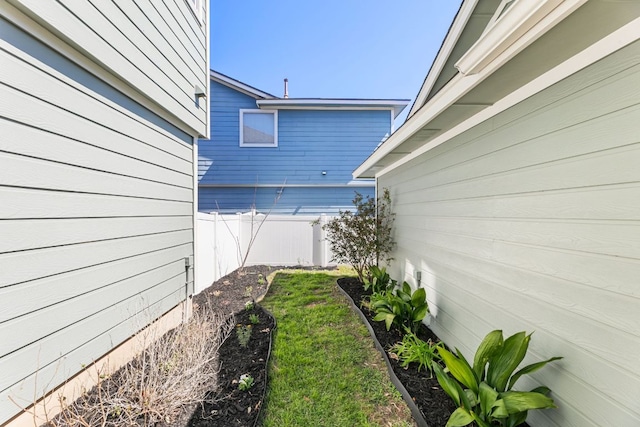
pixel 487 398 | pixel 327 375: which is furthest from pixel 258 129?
pixel 487 398

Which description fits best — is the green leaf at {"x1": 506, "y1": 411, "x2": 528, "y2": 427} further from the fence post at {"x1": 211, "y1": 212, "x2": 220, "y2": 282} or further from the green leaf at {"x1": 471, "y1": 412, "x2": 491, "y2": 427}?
the fence post at {"x1": 211, "y1": 212, "x2": 220, "y2": 282}

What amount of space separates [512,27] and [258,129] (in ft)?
29.6

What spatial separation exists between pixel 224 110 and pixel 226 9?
3.54 m

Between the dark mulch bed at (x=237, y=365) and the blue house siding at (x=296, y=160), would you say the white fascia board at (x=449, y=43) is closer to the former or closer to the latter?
the dark mulch bed at (x=237, y=365)

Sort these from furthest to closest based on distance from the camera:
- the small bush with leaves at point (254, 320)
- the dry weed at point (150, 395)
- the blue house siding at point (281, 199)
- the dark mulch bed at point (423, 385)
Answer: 1. the blue house siding at point (281, 199)
2. the small bush with leaves at point (254, 320)
3. the dark mulch bed at point (423, 385)
4. the dry weed at point (150, 395)

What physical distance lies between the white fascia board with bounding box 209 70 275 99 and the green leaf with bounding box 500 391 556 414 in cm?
967

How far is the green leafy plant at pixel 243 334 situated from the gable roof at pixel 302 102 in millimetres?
7460

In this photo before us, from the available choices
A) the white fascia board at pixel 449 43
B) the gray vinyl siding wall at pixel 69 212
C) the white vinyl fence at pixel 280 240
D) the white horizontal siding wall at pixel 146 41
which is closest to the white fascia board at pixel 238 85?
the white vinyl fence at pixel 280 240

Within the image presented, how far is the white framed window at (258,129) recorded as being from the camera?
388 inches

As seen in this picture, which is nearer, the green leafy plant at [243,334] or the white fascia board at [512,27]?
the white fascia board at [512,27]

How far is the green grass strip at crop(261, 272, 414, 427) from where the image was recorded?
100 inches

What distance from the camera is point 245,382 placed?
9.14 feet

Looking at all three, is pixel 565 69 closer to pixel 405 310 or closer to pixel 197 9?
pixel 405 310

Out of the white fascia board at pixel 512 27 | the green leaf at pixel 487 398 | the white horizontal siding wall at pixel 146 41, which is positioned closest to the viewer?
the white fascia board at pixel 512 27
